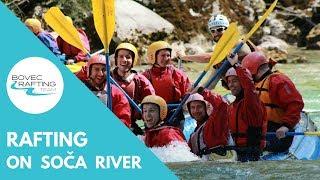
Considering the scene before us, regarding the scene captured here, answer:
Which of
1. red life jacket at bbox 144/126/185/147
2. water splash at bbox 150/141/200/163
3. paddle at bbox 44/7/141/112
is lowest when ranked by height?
water splash at bbox 150/141/200/163

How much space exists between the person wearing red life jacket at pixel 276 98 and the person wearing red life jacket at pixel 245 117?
192mm

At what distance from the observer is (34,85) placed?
2.08m

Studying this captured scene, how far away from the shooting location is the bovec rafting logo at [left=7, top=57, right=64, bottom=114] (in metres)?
2.06

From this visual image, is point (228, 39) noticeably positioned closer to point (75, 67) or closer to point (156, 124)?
point (156, 124)

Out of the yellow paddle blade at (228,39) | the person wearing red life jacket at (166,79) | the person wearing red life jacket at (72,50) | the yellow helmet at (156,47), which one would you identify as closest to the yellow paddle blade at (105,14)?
the yellow paddle blade at (228,39)

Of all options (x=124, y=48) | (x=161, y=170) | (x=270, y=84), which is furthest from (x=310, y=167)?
(x=161, y=170)

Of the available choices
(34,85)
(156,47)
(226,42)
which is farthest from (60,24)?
(34,85)

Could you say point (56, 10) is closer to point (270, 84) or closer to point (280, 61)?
point (270, 84)

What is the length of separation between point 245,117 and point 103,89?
1.18m

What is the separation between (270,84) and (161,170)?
3471 mm

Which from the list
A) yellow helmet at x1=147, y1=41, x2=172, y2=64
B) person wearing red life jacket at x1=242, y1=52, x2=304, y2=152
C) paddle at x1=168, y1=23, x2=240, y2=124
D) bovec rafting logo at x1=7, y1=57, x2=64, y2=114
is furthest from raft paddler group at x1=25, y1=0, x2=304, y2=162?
bovec rafting logo at x1=7, y1=57, x2=64, y2=114

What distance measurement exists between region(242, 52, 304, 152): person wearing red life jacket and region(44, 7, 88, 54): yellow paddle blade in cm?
149

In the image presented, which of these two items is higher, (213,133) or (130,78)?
(130,78)

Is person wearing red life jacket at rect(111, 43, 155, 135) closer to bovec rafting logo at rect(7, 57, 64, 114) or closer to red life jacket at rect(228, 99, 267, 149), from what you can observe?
red life jacket at rect(228, 99, 267, 149)
